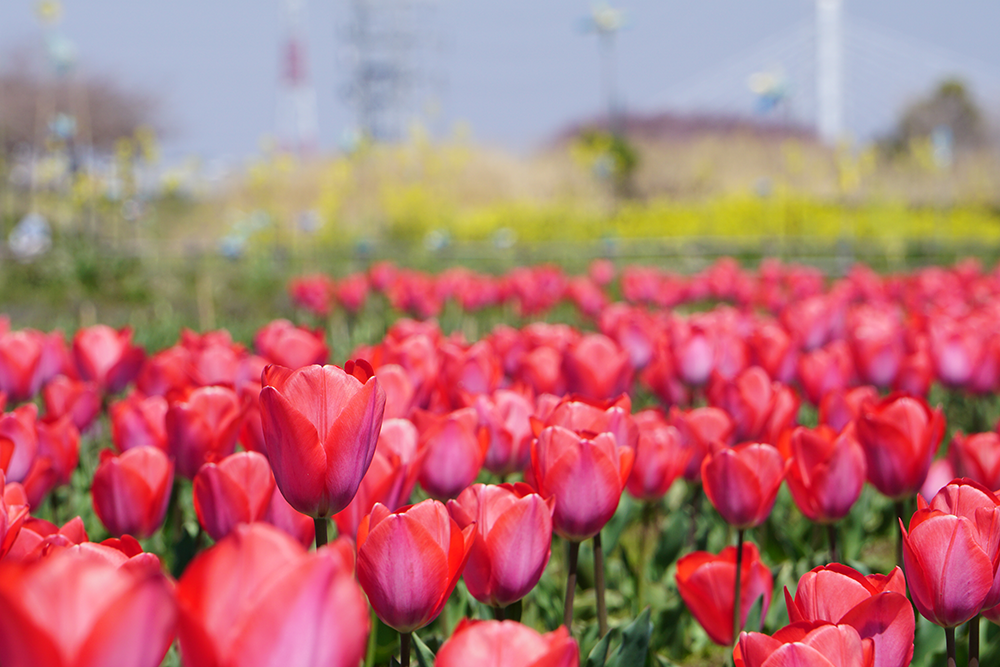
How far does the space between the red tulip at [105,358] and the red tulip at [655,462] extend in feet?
3.66

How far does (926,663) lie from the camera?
1189mm

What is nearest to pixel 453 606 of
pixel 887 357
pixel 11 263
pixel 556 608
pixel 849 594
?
pixel 556 608

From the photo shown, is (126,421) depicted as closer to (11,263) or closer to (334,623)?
(334,623)

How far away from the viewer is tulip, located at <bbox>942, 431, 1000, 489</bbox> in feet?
3.84

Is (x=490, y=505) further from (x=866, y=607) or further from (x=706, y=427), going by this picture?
(x=706, y=427)

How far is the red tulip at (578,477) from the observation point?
36.1 inches

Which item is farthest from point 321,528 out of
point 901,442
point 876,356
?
point 876,356

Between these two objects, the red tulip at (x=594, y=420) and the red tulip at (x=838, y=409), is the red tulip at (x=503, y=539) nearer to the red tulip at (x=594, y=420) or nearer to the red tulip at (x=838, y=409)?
the red tulip at (x=594, y=420)

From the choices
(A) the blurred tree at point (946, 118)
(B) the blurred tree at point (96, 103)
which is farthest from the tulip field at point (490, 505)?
(A) the blurred tree at point (946, 118)

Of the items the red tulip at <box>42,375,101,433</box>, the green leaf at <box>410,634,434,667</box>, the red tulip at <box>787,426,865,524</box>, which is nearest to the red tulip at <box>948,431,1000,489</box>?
the red tulip at <box>787,426,865,524</box>

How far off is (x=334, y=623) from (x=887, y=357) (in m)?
1.88

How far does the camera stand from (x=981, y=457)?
1179mm

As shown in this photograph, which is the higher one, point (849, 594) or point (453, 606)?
point (849, 594)

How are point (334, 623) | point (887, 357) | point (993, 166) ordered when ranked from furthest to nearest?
1. point (993, 166)
2. point (887, 357)
3. point (334, 623)
